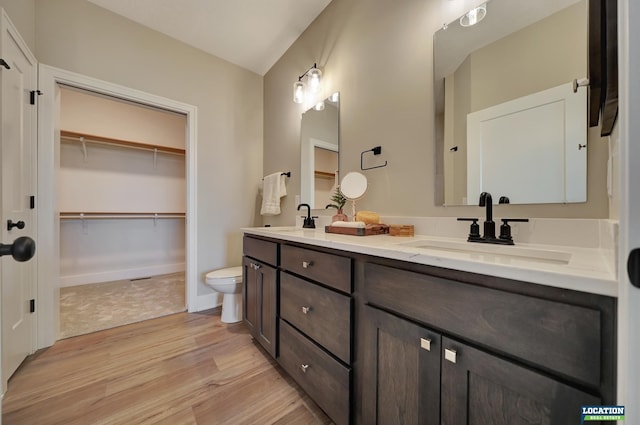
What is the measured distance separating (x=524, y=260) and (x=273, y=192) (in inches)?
82.4

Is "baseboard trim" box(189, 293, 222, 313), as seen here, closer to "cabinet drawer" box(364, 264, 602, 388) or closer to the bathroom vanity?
the bathroom vanity

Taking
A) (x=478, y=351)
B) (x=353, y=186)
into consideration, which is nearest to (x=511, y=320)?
(x=478, y=351)

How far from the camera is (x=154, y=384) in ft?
4.32

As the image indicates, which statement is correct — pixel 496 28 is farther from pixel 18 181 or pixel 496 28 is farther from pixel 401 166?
pixel 18 181

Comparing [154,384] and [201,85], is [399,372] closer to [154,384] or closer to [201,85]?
[154,384]

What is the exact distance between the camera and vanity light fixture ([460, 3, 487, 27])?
1094 mm

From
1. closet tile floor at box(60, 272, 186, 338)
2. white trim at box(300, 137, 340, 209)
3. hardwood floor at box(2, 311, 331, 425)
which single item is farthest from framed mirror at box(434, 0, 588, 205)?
closet tile floor at box(60, 272, 186, 338)

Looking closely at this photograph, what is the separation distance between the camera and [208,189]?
7.91 ft

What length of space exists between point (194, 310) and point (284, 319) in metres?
1.46

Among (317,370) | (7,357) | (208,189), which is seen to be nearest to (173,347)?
(7,357)

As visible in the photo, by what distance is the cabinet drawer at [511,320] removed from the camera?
46 centimetres

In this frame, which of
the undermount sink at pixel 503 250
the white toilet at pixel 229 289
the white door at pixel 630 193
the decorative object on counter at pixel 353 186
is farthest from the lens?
the white toilet at pixel 229 289

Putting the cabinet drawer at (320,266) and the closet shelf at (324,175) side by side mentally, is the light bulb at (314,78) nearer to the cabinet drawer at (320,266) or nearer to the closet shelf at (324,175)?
the closet shelf at (324,175)

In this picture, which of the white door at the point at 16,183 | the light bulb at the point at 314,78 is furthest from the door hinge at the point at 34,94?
the light bulb at the point at 314,78
